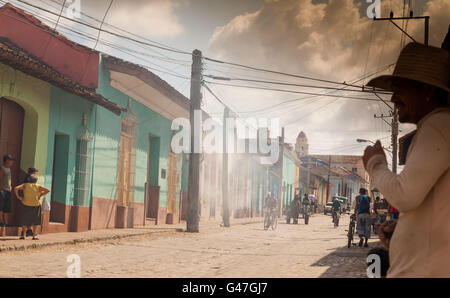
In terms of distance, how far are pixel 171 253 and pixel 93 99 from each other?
19.7ft

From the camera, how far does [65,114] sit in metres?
15.4

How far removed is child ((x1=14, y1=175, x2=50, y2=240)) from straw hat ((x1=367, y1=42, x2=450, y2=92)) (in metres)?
11.1

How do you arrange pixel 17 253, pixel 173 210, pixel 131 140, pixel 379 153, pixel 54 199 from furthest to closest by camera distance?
1. pixel 173 210
2. pixel 131 140
3. pixel 54 199
4. pixel 17 253
5. pixel 379 153

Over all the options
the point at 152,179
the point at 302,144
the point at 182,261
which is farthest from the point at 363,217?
the point at 302,144

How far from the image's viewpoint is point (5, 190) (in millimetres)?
12352

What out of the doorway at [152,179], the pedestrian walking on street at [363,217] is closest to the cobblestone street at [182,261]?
the pedestrian walking on street at [363,217]

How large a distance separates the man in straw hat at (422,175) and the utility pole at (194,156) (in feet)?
56.3

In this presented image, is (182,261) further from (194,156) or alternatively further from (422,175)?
(194,156)

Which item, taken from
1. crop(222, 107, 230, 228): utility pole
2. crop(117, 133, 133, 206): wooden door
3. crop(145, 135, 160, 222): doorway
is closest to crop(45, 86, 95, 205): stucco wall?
crop(117, 133, 133, 206): wooden door

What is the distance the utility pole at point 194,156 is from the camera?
19250 millimetres

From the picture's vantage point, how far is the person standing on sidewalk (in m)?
12.3

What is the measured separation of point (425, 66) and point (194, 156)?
57.8 feet
